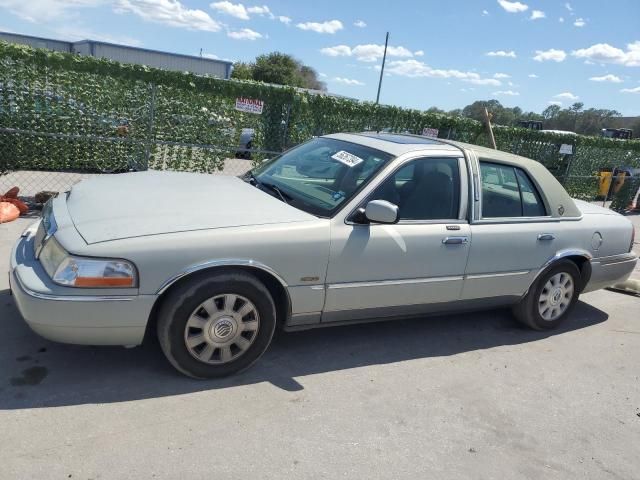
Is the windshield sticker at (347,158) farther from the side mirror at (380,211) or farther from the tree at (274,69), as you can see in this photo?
the tree at (274,69)

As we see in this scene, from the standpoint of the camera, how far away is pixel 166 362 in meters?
3.53

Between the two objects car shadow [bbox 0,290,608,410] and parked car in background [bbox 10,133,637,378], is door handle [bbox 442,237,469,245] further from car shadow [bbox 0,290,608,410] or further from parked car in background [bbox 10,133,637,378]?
car shadow [bbox 0,290,608,410]

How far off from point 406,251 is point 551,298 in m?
1.88

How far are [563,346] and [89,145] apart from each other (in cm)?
834

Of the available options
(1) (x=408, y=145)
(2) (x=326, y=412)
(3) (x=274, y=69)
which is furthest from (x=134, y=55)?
(2) (x=326, y=412)

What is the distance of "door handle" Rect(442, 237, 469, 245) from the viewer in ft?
13.0

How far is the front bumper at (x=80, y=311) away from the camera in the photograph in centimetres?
290

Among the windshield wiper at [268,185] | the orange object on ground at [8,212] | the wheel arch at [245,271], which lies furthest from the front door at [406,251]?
the orange object on ground at [8,212]

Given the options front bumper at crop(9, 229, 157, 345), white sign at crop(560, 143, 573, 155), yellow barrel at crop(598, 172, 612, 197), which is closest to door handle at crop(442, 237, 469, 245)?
front bumper at crop(9, 229, 157, 345)

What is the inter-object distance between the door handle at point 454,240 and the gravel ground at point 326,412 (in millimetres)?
925

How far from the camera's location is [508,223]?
4359 mm

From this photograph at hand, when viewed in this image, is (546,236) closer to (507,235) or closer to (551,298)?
(507,235)

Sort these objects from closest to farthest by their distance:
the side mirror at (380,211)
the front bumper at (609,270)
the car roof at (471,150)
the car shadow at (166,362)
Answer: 1. the car shadow at (166,362)
2. the side mirror at (380,211)
3. the car roof at (471,150)
4. the front bumper at (609,270)

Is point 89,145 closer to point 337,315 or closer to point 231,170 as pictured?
point 231,170
